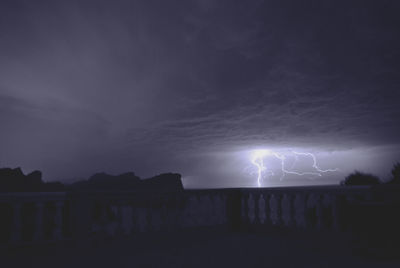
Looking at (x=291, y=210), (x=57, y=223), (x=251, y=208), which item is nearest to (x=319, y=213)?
(x=291, y=210)

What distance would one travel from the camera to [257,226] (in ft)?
20.6

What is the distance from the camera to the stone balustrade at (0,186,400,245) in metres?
4.43

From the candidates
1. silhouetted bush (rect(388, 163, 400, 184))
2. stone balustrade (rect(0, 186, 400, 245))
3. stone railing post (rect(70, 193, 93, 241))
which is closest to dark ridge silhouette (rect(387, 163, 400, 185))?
silhouetted bush (rect(388, 163, 400, 184))

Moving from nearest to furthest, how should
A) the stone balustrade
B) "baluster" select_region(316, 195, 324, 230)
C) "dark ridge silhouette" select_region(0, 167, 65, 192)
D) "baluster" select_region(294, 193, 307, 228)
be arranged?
the stone balustrade
"baluster" select_region(316, 195, 324, 230)
"baluster" select_region(294, 193, 307, 228)
"dark ridge silhouette" select_region(0, 167, 65, 192)

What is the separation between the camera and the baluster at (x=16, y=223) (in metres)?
4.10

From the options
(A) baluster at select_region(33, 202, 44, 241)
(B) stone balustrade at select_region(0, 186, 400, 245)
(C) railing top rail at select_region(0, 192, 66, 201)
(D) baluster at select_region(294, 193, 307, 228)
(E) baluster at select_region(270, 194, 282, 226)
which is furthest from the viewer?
(E) baluster at select_region(270, 194, 282, 226)

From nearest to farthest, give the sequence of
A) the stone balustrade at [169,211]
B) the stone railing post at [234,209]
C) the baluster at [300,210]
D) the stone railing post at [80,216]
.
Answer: the stone balustrade at [169,211] < the stone railing post at [80,216] < the baluster at [300,210] < the stone railing post at [234,209]

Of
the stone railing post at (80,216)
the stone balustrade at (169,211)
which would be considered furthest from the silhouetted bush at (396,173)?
the stone railing post at (80,216)

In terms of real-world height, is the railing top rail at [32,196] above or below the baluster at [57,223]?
above

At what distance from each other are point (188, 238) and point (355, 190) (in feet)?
12.6

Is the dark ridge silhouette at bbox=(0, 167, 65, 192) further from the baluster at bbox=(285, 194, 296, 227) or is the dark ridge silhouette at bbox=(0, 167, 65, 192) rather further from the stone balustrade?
the baluster at bbox=(285, 194, 296, 227)

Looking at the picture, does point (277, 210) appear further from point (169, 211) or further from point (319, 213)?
point (169, 211)

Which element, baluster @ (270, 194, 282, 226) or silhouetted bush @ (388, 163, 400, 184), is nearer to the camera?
baluster @ (270, 194, 282, 226)

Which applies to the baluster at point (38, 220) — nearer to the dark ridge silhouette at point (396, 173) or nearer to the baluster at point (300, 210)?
the baluster at point (300, 210)
